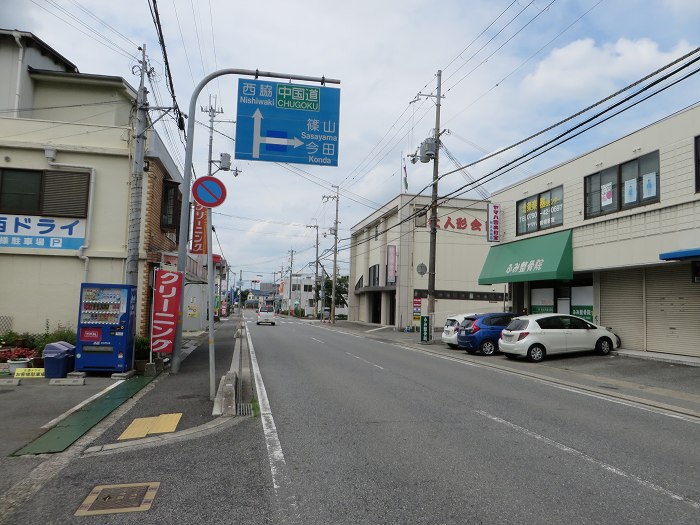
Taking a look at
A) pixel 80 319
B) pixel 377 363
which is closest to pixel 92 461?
pixel 80 319

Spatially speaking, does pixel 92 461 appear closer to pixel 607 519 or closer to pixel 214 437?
pixel 214 437

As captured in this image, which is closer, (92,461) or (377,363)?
(92,461)

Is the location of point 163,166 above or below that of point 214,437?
above

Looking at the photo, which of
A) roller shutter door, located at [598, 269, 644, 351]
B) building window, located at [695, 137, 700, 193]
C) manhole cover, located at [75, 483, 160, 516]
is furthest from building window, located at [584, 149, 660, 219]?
manhole cover, located at [75, 483, 160, 516]

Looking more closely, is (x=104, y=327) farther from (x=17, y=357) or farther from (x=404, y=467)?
(x=404, y=467)

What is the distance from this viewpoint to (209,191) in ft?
29.2

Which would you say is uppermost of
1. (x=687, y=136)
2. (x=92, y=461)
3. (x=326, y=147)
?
(x=687, y=136)

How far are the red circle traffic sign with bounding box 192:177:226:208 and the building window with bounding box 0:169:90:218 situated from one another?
6537 millimetres

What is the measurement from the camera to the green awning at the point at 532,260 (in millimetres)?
18781

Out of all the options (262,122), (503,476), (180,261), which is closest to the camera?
(503,476)

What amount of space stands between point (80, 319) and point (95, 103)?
1051 cm

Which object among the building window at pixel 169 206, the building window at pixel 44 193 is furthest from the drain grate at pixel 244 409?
the building window at pixel 169 206

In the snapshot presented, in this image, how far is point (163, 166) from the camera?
15781mm

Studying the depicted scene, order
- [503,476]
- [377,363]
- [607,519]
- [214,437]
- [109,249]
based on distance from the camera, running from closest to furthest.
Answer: [607,519]
[503,476]
[214,437]
[109,249]
[377,363]
